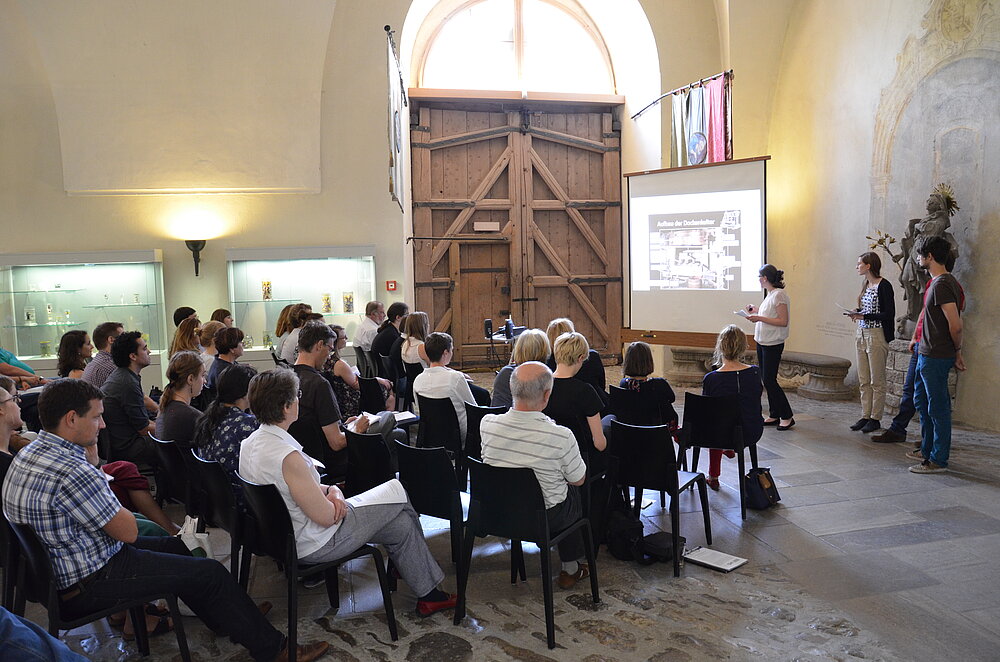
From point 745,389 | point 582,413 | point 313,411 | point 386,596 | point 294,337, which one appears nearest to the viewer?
point 386,596

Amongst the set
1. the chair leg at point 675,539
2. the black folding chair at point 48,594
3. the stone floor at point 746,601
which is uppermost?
the black folding chair at point 48,594

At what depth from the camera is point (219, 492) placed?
3.03 metres

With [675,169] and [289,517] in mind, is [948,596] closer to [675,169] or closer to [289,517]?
[289,517]

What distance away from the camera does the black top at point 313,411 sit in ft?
12.4

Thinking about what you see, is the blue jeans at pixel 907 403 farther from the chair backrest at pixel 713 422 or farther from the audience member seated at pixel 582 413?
the audience member seated at pixel 582 413

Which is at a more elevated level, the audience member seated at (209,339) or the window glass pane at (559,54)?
the window glass pane at (559,54)

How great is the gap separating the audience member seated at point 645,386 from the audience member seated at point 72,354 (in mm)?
3429

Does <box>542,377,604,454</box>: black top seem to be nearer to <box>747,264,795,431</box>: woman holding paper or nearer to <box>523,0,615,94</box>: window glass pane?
<box>747,264,795,431</box>: woman holding paper

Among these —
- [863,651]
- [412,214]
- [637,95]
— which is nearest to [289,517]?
[863,651]

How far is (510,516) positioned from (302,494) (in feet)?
2.68

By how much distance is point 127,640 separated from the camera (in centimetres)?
294

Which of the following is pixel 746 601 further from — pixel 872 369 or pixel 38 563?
pixel 872 369

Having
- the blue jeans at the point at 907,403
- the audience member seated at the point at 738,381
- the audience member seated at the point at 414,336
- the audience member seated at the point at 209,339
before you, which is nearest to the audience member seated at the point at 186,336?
the audience member seated at the point at 209,339

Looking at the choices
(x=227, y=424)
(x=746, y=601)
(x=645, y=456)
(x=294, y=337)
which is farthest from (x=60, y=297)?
(x=746, y=601)
